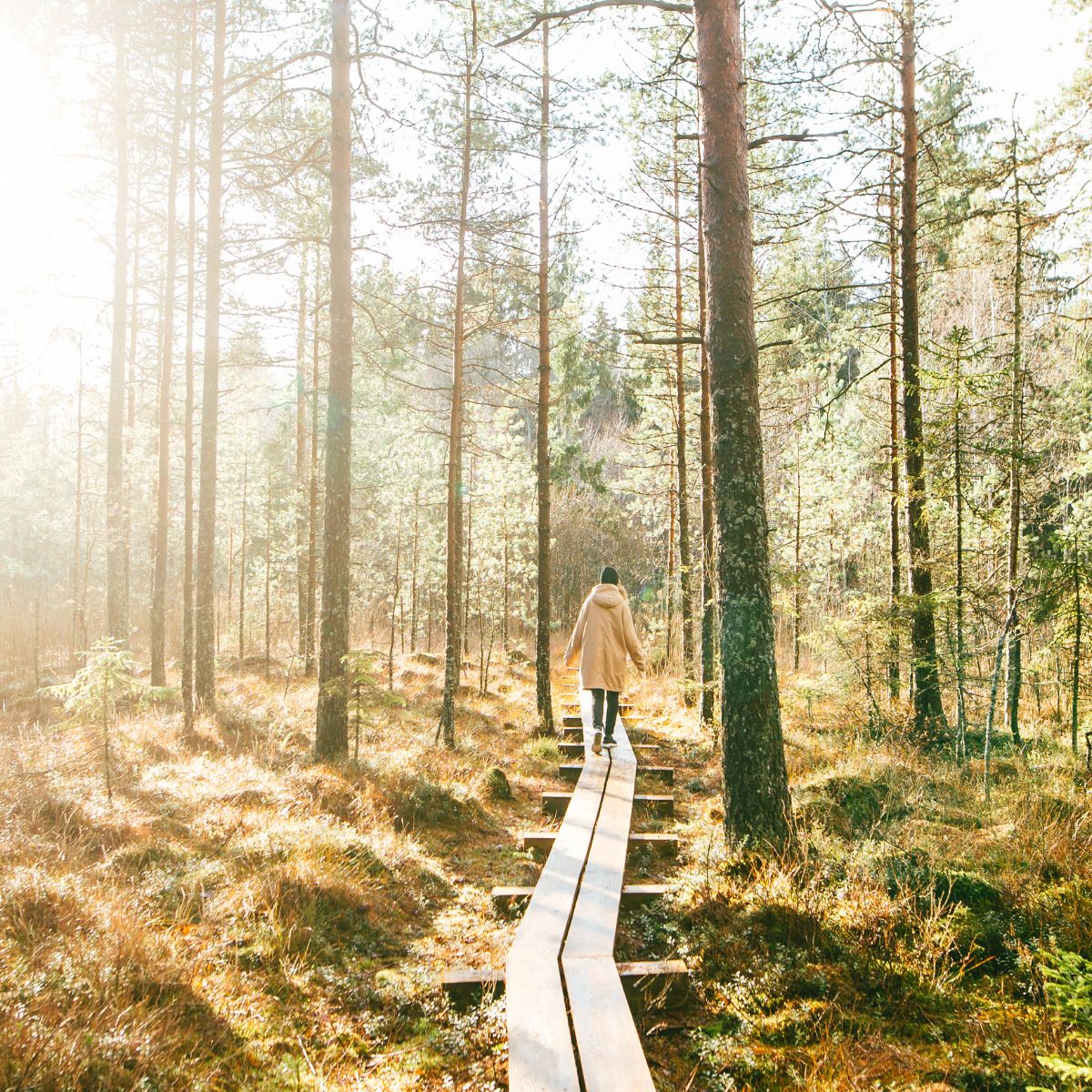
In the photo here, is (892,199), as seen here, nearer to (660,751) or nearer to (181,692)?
(660,751)

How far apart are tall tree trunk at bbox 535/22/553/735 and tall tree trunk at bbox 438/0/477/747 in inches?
52.4

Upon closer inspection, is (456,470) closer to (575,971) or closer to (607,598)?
(607,598)

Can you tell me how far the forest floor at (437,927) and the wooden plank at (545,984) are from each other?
0.81 ft

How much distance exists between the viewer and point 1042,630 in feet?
50.0

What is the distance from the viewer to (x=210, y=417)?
12.1 metres

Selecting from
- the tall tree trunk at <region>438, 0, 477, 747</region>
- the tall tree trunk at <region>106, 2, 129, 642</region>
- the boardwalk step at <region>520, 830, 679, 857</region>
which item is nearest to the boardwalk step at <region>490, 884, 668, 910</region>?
the boardwalk step at <region>520, 830, 679, 857</region>

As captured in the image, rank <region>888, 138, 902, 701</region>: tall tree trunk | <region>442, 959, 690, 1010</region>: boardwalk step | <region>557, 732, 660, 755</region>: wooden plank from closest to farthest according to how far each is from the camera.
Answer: <region>442, 959, 690, 1010</region>: boardwalk step, <region>888, 138, 902, 701</region>: tall tree trunk, <region>557, 732, 660, 755</region>: wooden plank

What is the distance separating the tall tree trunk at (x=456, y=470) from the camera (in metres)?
10.7

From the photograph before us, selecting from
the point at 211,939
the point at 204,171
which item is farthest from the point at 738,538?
the point at 204,171

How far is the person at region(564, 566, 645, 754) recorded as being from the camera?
9.07 meters

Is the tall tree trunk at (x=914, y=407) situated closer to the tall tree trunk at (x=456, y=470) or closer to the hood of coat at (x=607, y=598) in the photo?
the hood of coat at (x=607, y=598)

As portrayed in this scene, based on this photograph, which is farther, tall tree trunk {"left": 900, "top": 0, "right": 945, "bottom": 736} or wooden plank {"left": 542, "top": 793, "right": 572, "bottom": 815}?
tall tree trunk {"left": 900, "top": 0, "right": 945, "bottom": 736}

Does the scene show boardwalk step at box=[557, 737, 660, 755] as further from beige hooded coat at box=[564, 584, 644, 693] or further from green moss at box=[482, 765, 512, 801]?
green moss at box=[482, 765, 512, 801]

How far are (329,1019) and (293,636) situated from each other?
2056cm
